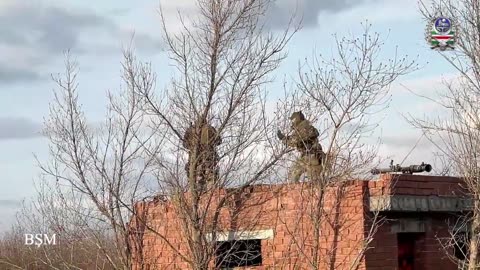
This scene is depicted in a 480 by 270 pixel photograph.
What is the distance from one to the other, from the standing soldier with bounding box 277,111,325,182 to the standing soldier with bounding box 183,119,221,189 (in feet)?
3.55

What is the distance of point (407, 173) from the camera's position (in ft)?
38.4

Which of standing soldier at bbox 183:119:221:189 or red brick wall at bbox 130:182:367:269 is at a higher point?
standing soldier at bbox 183:119:221:189

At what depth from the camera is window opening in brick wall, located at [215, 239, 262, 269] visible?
456 inches

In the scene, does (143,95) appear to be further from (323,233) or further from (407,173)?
(407,173)

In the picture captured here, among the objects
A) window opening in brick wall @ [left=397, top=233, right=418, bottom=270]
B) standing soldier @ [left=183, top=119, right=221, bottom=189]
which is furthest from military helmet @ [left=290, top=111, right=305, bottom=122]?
window opening in brick wall @ [left=397, top=233, right=418, bottom=270]

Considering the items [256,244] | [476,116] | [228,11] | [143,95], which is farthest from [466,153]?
[143,95]

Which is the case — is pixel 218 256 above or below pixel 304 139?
below

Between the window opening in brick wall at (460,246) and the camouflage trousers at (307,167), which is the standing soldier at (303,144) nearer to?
the camouflage trousers at (307,167)

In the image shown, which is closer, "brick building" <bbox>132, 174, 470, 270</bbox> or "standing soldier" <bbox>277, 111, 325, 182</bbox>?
"brick building" <bbox>132, 174, 470, 270</bbox>

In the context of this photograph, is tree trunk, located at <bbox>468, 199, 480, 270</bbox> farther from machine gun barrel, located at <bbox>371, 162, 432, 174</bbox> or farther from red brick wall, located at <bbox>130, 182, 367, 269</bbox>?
red brick wall, located at <bbox>130, 182, 367, 269</bbox>

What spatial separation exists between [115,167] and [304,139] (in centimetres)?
345

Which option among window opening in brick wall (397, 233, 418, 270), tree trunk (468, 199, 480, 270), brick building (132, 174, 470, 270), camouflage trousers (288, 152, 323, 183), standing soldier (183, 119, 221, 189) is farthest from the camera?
window opening in brick wall (397, 233, 418, 270)

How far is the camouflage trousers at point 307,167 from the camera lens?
11.0 meters

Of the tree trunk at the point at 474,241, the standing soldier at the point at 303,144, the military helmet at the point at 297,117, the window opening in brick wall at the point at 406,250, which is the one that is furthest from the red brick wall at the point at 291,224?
the tree trunk at the point at 474,241
